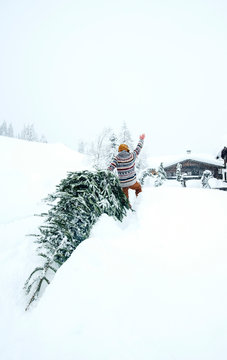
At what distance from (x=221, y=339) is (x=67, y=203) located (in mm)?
2153

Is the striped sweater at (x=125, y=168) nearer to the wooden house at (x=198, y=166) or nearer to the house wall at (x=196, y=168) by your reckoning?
the wooden house at (x=198, y=166)

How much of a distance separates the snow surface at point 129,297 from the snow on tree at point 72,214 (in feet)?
0.58

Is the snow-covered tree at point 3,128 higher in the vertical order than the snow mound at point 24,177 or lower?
higher

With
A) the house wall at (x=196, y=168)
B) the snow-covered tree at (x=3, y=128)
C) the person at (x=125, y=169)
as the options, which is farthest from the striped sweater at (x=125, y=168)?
the snow-covered tree at (x=3, y=128)

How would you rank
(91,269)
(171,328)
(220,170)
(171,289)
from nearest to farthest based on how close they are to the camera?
(171,328)
(171,289)
(91,269)
(220,170)

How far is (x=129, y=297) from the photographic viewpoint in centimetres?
147

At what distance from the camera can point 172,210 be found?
324 cm

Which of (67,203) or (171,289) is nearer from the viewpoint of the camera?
(171,289)

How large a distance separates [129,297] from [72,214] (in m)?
1.43

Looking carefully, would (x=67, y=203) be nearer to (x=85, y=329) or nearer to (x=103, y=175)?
(x=103, y=175)

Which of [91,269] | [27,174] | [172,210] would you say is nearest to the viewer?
[91,269]

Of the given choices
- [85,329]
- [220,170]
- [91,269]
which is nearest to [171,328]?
[85,329]

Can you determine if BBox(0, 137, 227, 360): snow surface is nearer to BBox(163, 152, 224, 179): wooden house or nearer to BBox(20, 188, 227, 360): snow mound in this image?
BBox(20, 188, 227, 360): snow mound

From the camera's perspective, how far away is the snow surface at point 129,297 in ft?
3.85
